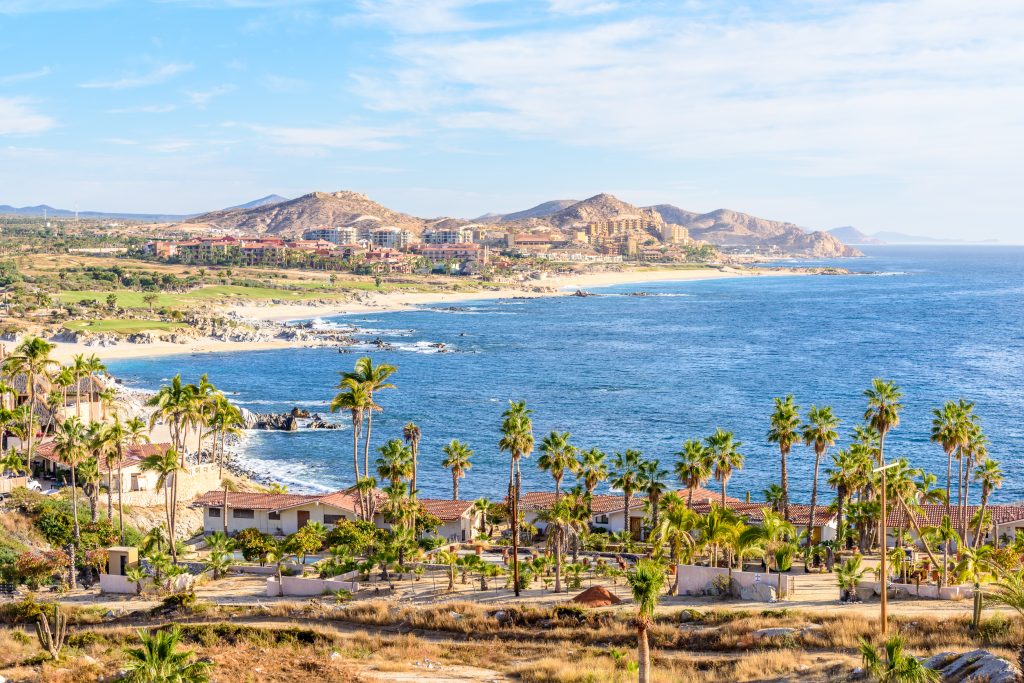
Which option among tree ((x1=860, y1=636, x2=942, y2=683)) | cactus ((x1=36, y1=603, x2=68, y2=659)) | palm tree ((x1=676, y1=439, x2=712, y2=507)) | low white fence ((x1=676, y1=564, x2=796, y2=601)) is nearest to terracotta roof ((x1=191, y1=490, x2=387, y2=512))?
palm tree ((x1=676, y1=439, x2=712, y2=507))

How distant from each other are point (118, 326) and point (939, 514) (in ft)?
424

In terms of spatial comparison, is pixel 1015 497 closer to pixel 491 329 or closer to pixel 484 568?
pixel 484 568

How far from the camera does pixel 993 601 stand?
1309 inches

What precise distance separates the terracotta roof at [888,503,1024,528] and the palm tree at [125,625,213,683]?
36.3m

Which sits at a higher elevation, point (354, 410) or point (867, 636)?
point (354, 410)

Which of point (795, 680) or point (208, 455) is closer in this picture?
point (795, 680)

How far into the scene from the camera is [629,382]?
397ft

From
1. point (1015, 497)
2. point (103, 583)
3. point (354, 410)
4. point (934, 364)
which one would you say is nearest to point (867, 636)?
point (354, 410)

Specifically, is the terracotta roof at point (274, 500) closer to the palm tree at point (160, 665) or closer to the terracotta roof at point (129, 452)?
the terracotta roof at point (129, 452)

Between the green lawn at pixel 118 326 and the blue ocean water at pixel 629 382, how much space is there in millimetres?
16336

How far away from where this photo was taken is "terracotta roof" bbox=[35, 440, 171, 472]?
62491mm

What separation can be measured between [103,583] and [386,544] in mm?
13118

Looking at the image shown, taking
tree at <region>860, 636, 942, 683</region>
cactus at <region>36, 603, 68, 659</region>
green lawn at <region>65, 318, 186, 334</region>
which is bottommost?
cactus at <region>36, 603, 68, 659</region>

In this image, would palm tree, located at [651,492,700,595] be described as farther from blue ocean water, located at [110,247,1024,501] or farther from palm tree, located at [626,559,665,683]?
blue ocean water, located at [110,247,1024,501]
